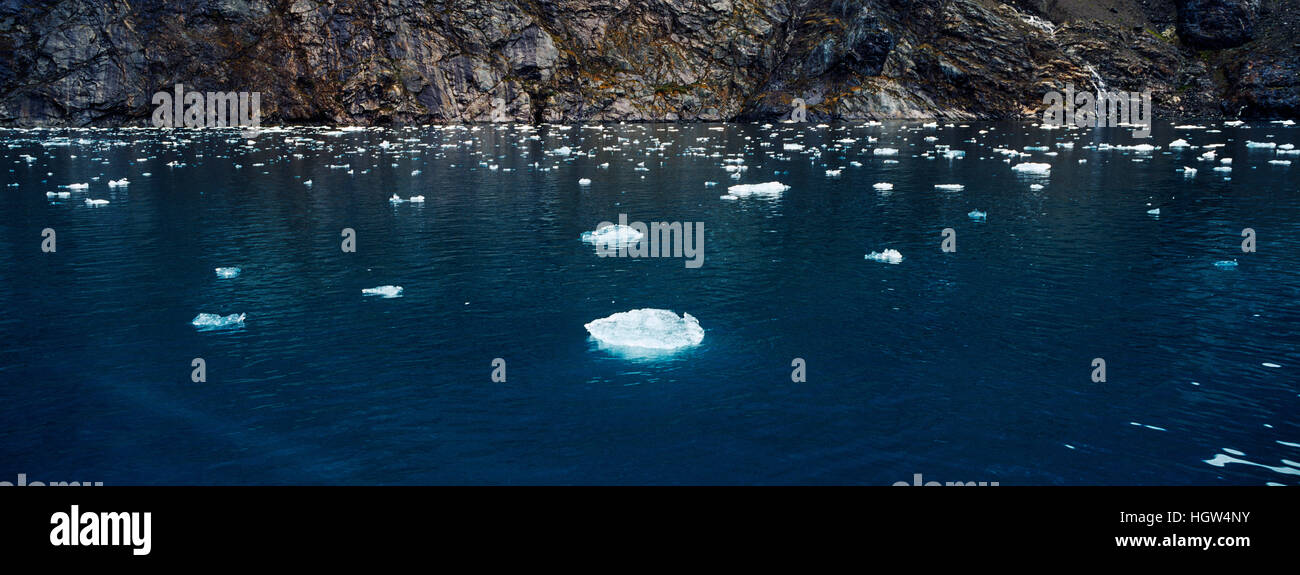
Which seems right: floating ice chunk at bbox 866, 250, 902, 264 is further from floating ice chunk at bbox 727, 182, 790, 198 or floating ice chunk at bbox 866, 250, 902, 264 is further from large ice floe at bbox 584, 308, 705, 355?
floating ice chunk at bbox 727, 182, 790, 198

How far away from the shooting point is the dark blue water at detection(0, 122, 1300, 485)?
421 inches

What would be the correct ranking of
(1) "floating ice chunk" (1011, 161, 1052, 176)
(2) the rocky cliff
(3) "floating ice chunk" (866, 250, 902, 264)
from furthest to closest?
(2) the rocky cliff
(1) "floating ice chunk" (1011, 161, 1052, 176)
(3) "floating ice chunk" (866, 250, 902, 264)

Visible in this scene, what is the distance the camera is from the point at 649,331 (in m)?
15.1

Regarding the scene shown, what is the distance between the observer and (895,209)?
29656 millimetres

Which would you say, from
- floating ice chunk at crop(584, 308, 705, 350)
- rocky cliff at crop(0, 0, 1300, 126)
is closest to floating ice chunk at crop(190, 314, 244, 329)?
floating ice chunk at crop(584, 308, 705, 350)

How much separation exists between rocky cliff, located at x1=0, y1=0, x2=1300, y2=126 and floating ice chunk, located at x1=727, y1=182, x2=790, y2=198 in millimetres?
57733

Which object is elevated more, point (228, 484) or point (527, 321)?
point (527, 321)

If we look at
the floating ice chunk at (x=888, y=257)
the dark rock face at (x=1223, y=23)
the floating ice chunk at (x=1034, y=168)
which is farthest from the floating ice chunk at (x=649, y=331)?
the dark rock face at (x=1223, y=23)

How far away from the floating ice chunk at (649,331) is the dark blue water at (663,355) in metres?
0.32
